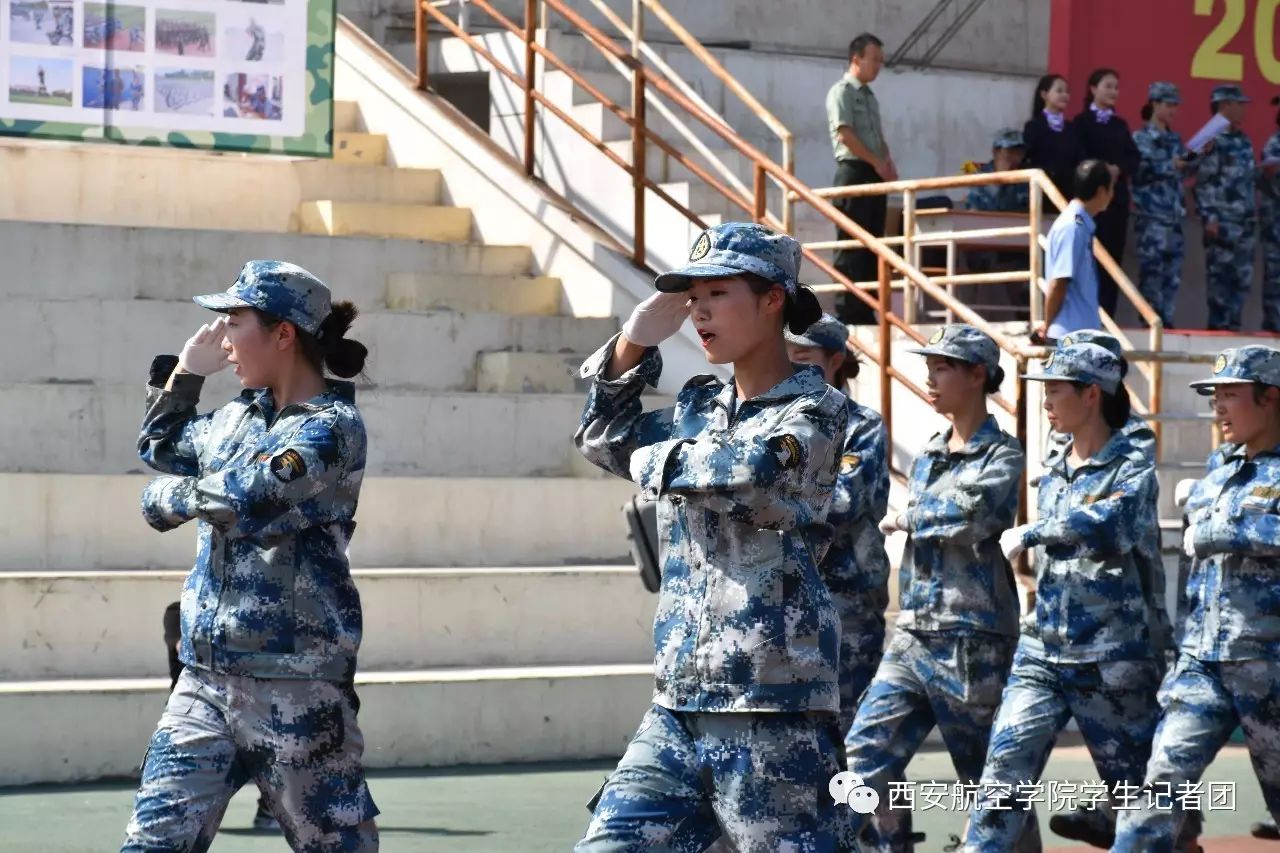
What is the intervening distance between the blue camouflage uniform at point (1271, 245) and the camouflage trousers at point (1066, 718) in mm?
9678

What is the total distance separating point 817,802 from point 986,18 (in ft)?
51.6

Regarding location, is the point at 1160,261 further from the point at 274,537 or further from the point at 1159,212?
the point at 274,537

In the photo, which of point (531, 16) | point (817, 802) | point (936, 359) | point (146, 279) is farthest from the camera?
point (531, 16)

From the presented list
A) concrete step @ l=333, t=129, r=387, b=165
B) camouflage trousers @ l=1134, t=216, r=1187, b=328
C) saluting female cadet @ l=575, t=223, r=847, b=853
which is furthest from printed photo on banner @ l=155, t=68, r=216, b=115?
saluting female cadet @ l=575, t=223, r=847, b=853

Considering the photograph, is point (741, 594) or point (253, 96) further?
point (253, 96)

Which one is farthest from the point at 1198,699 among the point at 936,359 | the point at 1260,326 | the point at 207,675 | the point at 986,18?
the point at 986,18

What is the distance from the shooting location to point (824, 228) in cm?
1498

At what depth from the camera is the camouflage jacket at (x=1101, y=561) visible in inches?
303

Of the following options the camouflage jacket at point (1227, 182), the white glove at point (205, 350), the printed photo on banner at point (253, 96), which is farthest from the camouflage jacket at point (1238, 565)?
the camouflage jacket at point (1227, 182)

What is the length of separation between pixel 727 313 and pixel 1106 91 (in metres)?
11.2

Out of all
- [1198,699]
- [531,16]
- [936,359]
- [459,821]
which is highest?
[531,16]

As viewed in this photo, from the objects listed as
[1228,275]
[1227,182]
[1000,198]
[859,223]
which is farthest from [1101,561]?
[1227,182]

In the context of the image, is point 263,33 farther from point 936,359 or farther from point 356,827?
point 356,827

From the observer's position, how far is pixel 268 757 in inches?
229
